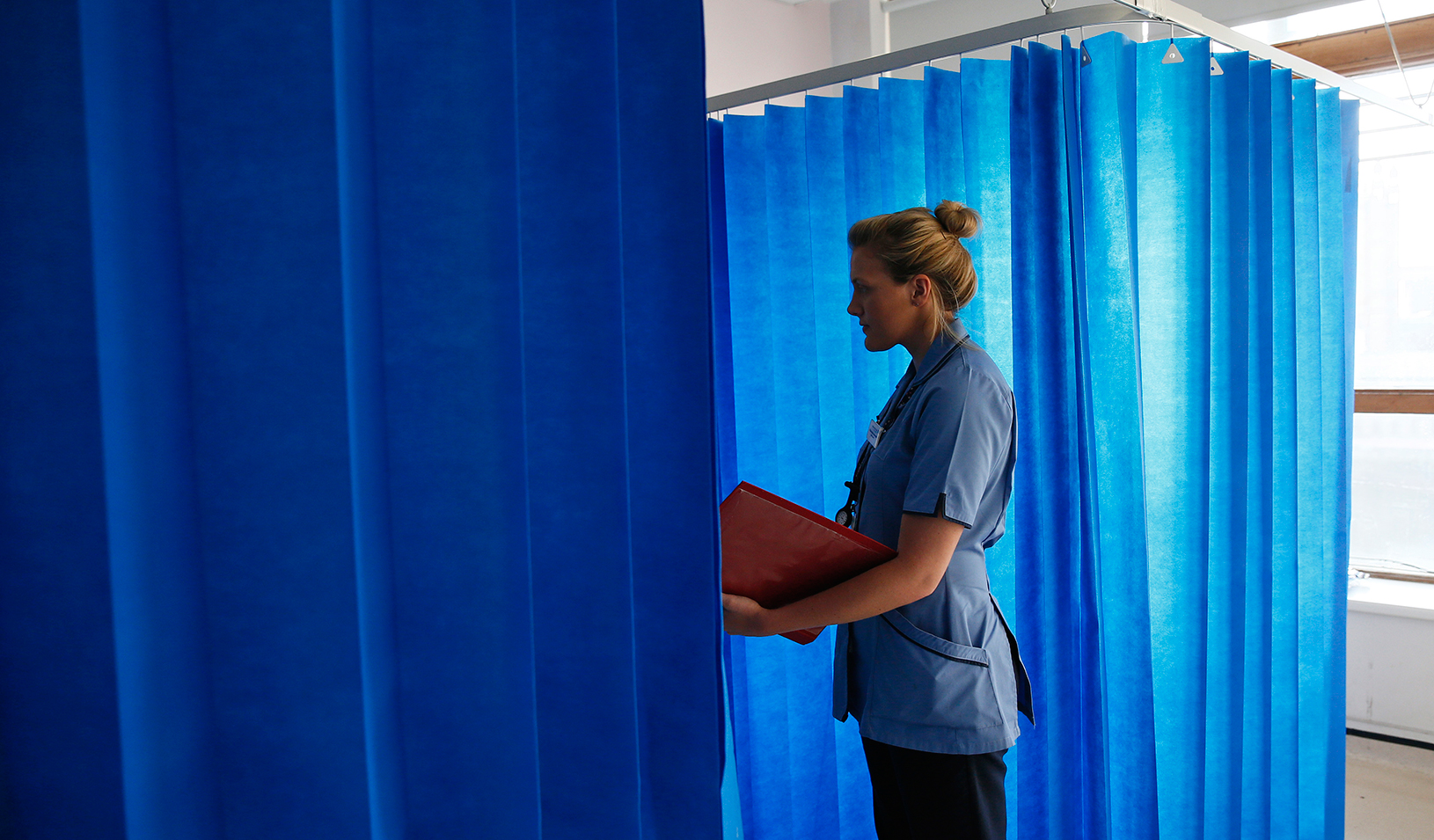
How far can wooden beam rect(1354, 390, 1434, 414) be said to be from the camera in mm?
3322

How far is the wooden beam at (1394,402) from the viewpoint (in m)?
3.32

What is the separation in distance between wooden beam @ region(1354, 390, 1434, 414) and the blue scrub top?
2.87 meters

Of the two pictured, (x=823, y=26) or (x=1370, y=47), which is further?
(x=823, y=26)

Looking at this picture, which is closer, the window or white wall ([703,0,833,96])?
the window

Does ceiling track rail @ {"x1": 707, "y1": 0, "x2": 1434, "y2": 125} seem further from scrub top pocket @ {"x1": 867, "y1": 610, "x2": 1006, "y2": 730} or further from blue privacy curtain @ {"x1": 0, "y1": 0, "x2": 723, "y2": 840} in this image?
blue privacy curtain @ {"x1": 0, "y1": 0, "x2": 723, "y2": 840}

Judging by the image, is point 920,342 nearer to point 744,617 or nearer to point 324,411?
point 744,617

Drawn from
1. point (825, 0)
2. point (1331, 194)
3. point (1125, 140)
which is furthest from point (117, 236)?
point (825, 0)

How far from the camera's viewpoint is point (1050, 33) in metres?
1.60

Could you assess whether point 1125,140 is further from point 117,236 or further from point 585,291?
point 117,236

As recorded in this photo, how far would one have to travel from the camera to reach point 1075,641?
1717mm

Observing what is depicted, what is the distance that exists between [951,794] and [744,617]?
1.39 feet

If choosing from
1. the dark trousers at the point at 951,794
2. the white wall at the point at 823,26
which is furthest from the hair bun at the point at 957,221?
the white wall at the point at 823,26

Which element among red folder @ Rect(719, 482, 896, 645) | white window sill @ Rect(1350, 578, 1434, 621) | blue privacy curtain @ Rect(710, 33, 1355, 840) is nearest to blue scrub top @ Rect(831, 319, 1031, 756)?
red folder @ Rect(719, 482, 896, 645)

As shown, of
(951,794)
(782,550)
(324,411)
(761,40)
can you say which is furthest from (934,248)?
(761,40)
